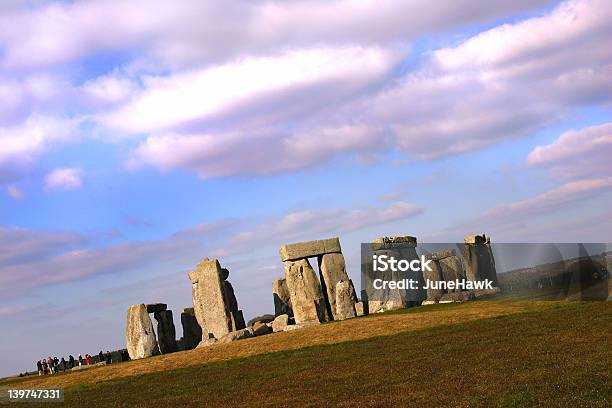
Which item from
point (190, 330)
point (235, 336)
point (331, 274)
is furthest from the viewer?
point (190, 330)

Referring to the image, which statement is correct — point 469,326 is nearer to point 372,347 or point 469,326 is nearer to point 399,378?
point 372,347

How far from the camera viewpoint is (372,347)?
24891 mm

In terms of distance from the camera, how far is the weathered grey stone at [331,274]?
38031 mm

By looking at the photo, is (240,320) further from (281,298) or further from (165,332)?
(165,332)

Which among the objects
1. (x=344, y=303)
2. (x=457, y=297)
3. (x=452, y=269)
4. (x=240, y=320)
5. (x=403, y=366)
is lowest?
(x=403, y=366)

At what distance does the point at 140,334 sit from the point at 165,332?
2229 mm

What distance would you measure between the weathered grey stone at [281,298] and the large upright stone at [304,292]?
393 centimetres

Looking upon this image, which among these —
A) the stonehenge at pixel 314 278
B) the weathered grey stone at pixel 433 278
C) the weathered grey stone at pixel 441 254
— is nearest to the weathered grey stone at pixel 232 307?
the stonehenge at pixel 314 278

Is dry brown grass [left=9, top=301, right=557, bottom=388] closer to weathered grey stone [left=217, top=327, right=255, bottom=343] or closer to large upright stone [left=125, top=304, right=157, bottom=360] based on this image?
weathered grey stone [left=217, top=327, right=255, bottom=343]

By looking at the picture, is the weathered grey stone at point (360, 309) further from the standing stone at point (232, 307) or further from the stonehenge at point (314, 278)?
the standing stone at point (232, 307)

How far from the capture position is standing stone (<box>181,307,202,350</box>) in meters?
41.0

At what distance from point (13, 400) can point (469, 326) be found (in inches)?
595

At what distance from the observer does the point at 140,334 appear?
122 feet

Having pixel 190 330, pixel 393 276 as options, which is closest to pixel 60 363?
pixel 190 330
